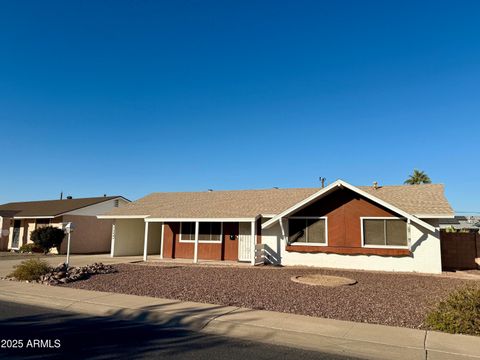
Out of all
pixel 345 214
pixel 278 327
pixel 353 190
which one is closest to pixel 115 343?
pixel 278 327

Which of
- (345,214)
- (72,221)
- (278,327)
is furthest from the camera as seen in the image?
(72,221)

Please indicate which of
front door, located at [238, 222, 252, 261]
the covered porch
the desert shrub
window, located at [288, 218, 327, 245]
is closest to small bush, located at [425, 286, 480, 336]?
window, located at [288, 218, 327, 245]

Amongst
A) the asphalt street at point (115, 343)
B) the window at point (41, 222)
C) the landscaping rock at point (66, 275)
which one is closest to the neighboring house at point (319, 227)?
the landscaping rock at point (66, 275)

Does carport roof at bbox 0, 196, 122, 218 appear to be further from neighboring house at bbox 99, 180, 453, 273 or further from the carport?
neighboring house at bbox 99, 180, 453, 273

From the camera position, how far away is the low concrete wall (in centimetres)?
2420

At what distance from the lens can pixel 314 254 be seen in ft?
58.2

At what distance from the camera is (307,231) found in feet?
58.9

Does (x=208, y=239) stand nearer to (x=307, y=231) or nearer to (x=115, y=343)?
(x=307, y=231)

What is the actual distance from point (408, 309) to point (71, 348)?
734 cm

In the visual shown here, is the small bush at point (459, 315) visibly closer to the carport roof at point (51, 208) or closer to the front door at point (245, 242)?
the front door at point (245, 242)

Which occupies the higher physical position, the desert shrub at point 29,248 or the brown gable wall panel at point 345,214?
the brown gable wall panel at point 345,214

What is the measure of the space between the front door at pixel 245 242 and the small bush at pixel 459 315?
12.9 meters

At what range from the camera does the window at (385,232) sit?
53.0ft

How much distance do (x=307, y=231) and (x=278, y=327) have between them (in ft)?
36.2
